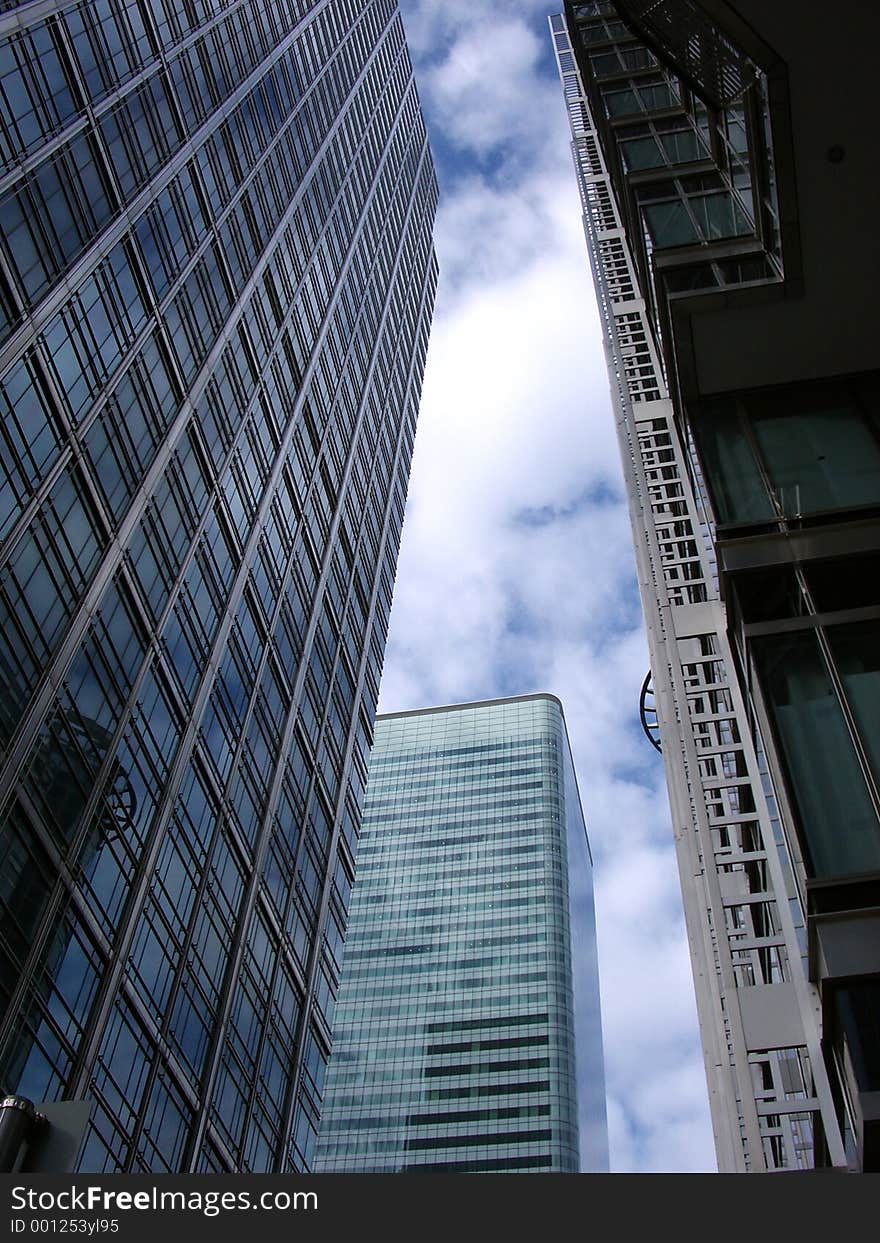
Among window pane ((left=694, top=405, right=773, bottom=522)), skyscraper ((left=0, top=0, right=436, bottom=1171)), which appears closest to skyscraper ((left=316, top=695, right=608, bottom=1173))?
skyscraper ((left=0, top=0, right=436, bottom=1171))

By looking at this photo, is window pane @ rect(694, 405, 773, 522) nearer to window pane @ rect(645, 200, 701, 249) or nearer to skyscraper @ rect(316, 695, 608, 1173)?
window pane @ rect(645, 200, 701, 249)

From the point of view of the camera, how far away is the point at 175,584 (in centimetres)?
4262

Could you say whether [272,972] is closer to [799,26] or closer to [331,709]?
[331,709]

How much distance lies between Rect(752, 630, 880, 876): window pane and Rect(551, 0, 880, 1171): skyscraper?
2 cm

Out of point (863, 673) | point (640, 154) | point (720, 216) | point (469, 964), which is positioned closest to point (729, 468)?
point (863, 673)

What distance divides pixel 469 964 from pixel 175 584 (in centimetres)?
9281

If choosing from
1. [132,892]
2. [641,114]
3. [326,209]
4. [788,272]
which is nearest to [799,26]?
[788,272]

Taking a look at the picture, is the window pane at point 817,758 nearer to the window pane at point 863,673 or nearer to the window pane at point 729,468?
the window pane at point 863,673

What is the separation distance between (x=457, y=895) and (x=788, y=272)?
396 feet

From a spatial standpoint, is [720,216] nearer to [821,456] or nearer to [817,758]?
[821,456]

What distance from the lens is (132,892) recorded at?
3641 cm

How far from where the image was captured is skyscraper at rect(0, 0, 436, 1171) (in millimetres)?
32656

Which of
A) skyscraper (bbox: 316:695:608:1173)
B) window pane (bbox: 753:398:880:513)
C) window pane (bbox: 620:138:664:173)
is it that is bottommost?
window pane (bbox: 753:398:880:513)

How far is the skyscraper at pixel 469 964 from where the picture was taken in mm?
110938
